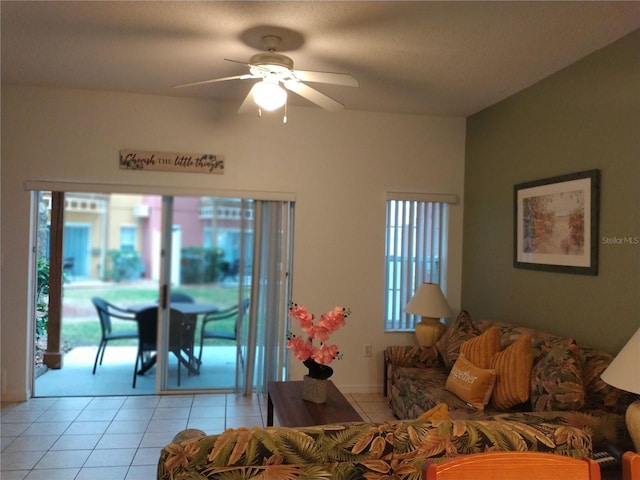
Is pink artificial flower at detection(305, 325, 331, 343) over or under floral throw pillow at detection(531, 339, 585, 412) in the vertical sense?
over

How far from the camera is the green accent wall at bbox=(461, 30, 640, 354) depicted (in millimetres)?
2658

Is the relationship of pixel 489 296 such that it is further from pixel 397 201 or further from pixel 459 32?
pixel 459 32

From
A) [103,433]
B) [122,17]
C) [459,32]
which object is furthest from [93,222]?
[459,32]

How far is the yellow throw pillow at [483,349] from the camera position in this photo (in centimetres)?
299

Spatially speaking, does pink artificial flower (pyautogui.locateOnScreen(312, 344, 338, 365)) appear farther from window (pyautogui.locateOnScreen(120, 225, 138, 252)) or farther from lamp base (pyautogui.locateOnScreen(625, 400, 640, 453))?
window (pyautogui.locateOnScreen(120, 225, 138, 252))

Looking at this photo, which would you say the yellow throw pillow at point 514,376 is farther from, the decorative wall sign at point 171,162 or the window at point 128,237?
the window at point 128,237

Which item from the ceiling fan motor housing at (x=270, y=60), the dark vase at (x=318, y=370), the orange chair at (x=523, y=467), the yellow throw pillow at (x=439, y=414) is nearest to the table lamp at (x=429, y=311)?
the dark vase at (x=318, y=370)

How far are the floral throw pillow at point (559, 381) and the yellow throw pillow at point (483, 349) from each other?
38cm

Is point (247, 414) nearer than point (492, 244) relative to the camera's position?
Yes

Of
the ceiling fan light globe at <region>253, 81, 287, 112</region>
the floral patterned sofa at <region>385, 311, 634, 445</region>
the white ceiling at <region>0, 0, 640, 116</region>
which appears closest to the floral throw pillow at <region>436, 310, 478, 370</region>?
the floral patterned sofa at <region>385, 311, 634, 445</region>

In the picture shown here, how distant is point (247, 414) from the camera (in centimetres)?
375

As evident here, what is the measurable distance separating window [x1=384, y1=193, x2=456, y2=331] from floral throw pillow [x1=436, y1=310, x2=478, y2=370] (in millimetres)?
717

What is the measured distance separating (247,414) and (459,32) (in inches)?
127

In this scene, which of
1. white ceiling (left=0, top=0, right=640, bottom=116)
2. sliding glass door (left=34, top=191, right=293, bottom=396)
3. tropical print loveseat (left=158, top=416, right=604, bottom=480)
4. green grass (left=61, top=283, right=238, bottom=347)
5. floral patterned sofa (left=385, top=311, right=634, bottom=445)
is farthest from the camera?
green grass (left=61, top=283, right=238, bottom=347)
